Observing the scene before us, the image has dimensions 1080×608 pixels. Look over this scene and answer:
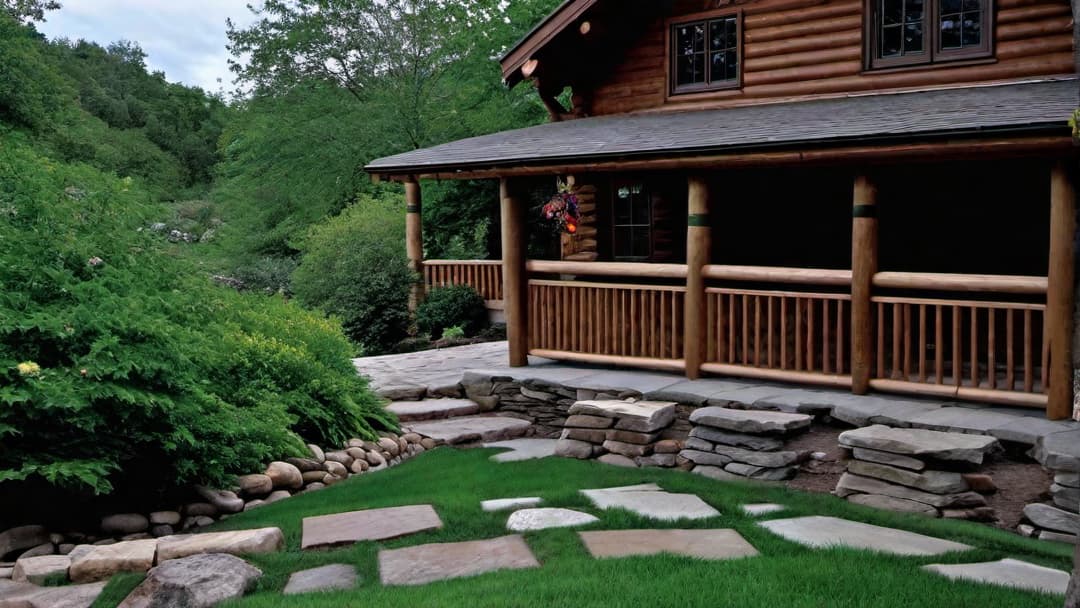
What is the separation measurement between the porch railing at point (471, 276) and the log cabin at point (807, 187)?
548 centimetres

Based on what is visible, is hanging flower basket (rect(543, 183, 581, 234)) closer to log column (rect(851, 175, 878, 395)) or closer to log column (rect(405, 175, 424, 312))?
log column (rect(851, 175, 878, 395))

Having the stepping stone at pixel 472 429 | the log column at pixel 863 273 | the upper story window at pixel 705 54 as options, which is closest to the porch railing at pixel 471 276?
the upper story window at pixel 705 54

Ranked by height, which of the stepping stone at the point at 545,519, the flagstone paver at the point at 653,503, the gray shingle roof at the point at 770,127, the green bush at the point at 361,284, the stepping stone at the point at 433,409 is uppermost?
the gray shingle roof at the point at 770,127

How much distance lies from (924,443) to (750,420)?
52.1 inches

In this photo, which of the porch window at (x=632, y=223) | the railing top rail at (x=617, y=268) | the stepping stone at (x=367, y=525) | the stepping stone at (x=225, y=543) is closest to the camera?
the stepping stone at (x=225, y=543)

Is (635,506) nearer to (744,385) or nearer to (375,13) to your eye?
(744,385)

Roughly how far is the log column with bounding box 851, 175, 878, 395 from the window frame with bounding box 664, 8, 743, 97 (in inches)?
165

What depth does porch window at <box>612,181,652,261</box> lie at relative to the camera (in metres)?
13.3

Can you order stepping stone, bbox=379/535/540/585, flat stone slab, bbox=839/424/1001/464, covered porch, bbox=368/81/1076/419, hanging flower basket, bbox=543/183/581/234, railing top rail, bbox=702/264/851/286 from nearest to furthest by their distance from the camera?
stepping stone, bbox=379/535/540/585 → flat stone slab, bbox=839/424/1001/464 → covered porch, bbox=368/81/1076/419 → railing top rail, bbox=702/264/851/286 → hanging flower basket, bbox=543/183/581/234

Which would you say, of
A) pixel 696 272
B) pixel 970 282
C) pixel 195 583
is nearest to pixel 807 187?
pixel 696 272

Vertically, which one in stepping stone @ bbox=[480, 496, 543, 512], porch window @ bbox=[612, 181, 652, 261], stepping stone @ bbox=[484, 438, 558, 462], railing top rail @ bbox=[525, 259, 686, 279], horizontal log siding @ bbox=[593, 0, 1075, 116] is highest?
horizontal log siding @ bbox=[593, 0, 1075, 116]

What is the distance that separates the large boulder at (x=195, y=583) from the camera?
4410 millimetres

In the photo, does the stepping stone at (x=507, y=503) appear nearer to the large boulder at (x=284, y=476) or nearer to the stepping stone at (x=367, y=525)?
the stepping stone at (x=367, y=525)

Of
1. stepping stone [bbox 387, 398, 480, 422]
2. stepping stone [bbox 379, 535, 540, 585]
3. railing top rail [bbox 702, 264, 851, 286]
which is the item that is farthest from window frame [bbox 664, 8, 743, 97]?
stepping stone [bbox 379, 535, 540, 585]
